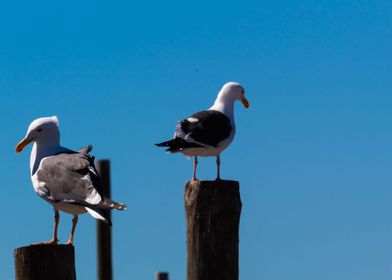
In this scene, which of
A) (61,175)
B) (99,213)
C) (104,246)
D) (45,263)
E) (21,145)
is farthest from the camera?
(104,246)

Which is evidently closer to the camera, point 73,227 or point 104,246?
point 73,227

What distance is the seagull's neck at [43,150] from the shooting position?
34.6 feet

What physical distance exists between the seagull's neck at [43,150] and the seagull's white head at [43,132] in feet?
0.05

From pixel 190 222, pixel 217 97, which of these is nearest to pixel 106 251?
pixel 217 97

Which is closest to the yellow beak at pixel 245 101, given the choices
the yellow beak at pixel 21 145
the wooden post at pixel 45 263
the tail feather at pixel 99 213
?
the yellow beak at pixel 21 145

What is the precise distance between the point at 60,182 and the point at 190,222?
173cm

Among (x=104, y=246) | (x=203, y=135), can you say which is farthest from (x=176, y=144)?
(x=104, y=246)

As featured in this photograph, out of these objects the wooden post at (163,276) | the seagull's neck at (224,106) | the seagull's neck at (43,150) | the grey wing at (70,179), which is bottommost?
the wooden post at (163,276)

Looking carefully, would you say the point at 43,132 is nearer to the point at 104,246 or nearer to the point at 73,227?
the point at 73,227

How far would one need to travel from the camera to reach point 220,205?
870cm

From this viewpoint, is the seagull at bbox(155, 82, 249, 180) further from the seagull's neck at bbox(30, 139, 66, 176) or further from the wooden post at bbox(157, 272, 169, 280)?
the wooden post at bbox(157, 272, 169, 280)

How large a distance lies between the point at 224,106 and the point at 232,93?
0.52m

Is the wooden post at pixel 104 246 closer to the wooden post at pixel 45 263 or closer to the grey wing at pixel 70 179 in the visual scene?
the grey wing at pixel 70 179

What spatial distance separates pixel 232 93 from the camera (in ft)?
42.2
